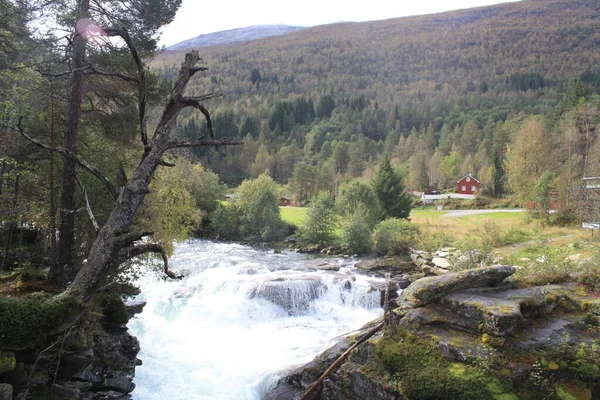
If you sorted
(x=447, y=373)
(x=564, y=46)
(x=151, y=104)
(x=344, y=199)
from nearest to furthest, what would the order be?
(x=447, y=373) → (x=151, y=104) → (x=344, y=199) → (x=564, y=46)

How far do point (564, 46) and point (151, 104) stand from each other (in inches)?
8575

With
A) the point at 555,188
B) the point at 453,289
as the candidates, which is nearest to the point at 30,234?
the point at 453,289

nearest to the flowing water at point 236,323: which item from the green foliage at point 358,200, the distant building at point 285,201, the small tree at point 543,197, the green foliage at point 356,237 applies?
the green foliage at point 356,237

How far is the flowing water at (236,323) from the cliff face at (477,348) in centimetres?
342

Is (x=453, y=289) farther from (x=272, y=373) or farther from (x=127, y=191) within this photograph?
(x=127, y=191)

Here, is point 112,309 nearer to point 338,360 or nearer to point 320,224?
point 338,360

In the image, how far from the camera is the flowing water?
1201cm

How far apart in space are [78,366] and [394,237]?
24590mm

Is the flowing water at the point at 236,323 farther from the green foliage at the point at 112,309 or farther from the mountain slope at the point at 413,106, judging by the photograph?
the mountain slope at the point at 413,106

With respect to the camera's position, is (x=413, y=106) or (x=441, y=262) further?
(x=413, y=106)

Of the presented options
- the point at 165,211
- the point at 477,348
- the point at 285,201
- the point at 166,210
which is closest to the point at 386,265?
the point at 166,210

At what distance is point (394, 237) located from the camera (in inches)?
1164

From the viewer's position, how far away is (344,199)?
36.2m

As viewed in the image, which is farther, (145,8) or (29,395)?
(145,8)
